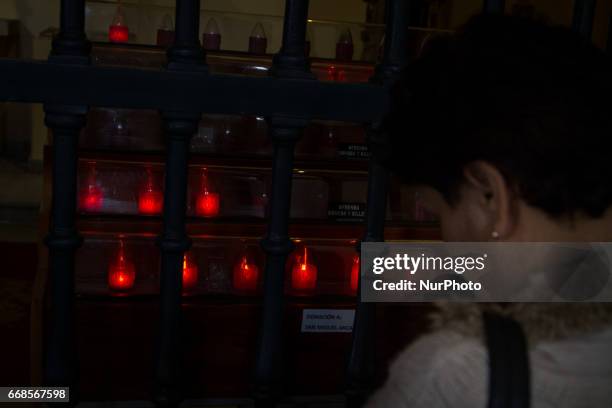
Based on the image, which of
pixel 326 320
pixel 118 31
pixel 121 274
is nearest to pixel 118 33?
pixel 118 31

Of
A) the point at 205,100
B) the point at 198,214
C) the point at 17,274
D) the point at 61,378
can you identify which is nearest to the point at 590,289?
the point at 205,100

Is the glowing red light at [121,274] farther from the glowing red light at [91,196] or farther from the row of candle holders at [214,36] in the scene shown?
the row of candle holders at [214,36]

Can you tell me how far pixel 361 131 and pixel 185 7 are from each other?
1.14m

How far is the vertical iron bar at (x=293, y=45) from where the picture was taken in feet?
3.12

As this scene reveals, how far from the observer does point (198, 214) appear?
180cm

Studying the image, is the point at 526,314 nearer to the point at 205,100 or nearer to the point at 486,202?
the point at 486,202

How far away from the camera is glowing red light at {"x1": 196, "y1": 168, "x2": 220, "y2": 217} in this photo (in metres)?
1.82

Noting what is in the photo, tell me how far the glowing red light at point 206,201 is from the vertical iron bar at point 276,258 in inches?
31.9

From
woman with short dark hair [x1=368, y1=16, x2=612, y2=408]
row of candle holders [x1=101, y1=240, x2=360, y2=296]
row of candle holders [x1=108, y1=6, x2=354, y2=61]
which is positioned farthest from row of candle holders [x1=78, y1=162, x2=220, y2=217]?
woman with short dark hair [x1=368, y1=16, x2=612, y2=408]

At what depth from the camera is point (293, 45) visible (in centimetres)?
97

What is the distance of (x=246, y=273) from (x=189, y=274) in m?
0.14

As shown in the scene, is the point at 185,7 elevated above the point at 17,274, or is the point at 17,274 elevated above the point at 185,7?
the point at 185,7

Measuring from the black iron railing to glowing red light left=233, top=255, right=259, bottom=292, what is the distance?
69 cm

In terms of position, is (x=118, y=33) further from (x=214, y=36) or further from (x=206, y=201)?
(x=206, y=201)
